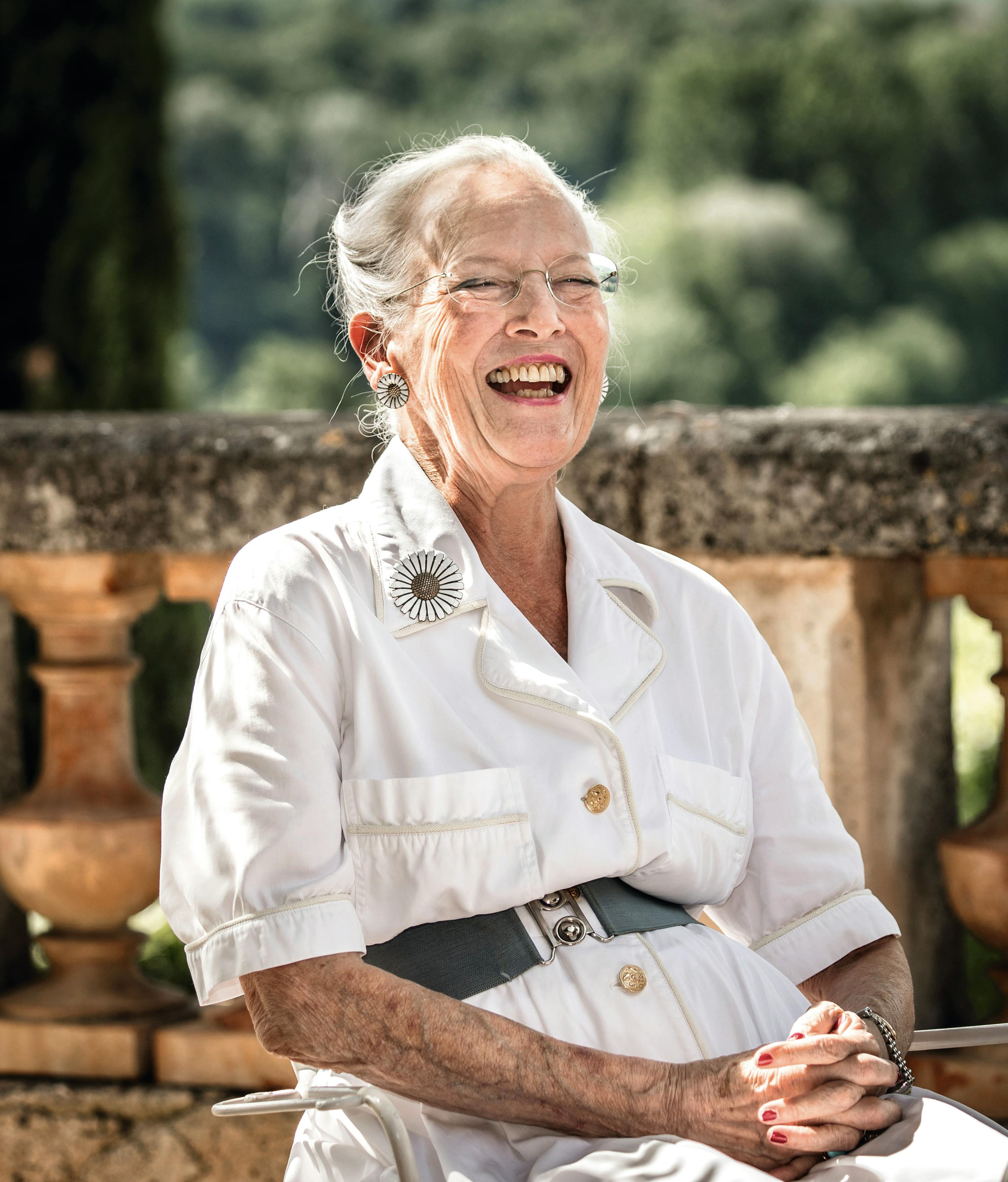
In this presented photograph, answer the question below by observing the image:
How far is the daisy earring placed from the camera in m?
1.91

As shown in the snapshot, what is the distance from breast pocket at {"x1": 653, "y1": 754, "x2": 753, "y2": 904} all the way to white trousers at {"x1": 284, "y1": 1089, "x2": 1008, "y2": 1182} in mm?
342

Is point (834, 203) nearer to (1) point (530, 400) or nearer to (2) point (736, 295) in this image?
(2) point (736, 295)

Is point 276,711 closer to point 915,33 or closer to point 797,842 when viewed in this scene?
point 797,842

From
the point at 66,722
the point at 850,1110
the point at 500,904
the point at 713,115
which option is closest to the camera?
the point at 850,1110

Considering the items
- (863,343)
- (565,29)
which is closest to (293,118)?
(565,29)

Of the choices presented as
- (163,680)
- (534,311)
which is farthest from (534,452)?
(163,680)

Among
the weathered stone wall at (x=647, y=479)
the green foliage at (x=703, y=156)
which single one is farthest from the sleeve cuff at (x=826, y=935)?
the green foliage at (x=703, y=156)

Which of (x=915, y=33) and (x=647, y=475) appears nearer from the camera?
(x=647, y=475)

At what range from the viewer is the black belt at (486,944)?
1.62 metres

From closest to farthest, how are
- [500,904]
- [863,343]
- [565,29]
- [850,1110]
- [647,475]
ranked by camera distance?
[850,1110] < [500,904] < [647,475] < [863,343] < [565,29]

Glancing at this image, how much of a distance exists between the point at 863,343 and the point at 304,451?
39548 mm

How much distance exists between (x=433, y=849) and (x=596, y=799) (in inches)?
7.9

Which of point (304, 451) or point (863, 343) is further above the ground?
point (863, 343)

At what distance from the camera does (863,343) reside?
4000 centimetres
